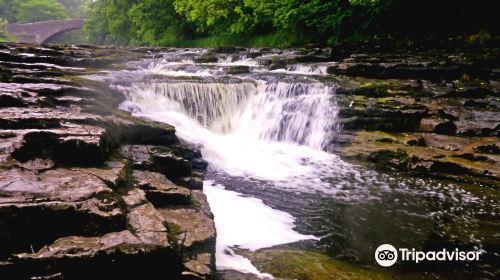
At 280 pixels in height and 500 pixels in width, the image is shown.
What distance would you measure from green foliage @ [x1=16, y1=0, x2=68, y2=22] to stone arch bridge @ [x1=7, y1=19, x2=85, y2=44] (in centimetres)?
1905

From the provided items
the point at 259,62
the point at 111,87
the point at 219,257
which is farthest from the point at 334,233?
the point at 259,62

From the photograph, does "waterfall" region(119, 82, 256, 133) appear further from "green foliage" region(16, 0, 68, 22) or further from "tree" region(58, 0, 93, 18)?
"tree" region(58, 0, 93, 18)

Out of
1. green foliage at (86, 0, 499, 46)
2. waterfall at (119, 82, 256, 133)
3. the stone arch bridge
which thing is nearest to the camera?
waterfall at (119, 82, 256, 133)

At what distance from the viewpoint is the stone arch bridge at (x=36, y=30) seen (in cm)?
5172

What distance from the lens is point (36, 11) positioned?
233 ft

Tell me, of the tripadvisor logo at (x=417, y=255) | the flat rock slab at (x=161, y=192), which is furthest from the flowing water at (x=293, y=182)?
the flat rock slab at (x=161, y=192)

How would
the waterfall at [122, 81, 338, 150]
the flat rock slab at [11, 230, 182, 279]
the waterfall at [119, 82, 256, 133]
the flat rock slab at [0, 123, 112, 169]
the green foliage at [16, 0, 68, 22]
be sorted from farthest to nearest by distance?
the green foliage at [16, 0, 68, 22] → the waterfall at [119, 82, 256, 133] → the waterfall at [122, 81, 338, 150] → the flat rock slab at [0, 123, 112, 169] → the flat rock slab at [11, 230, 182, 279]

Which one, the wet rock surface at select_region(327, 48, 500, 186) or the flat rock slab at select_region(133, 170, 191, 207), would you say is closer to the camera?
the flat rock slab at select_region(133, 170, 191, 207)

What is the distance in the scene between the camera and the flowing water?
4.94 metres

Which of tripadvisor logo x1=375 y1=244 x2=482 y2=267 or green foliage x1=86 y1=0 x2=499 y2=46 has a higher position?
green foliage x1=86 y1=0 x2=499 y2=46

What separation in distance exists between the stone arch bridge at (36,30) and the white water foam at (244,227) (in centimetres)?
5449

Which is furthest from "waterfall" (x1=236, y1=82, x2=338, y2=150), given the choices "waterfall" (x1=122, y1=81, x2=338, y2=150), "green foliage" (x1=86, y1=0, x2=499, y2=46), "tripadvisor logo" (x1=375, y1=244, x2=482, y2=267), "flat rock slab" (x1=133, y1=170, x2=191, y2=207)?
"green foliage" (x1=86, y1=0, x2=499, y2=46)

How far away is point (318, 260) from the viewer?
4293mm

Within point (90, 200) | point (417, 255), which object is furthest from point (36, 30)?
point (417, 255)
